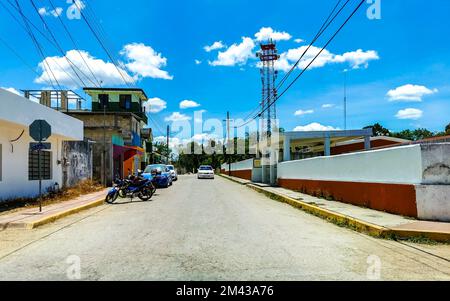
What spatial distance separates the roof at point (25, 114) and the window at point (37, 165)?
126cm

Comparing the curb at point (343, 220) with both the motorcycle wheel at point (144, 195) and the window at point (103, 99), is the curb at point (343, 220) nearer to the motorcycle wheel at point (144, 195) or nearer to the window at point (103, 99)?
the motorcycle wheel at point (144, 195)

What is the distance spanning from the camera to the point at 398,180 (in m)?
11.4

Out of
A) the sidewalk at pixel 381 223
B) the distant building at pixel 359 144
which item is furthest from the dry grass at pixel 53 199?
the distant building at pixel 359 144

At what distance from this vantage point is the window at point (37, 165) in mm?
17391

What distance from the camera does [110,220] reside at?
11.9m

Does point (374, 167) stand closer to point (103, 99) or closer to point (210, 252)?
point (210, 252)

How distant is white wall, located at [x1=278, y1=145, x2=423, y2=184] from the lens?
10.7 m

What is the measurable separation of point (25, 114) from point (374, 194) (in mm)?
12309

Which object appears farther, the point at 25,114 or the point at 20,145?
the point at 20,145

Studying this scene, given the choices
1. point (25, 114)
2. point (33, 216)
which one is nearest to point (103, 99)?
point (25, 114)

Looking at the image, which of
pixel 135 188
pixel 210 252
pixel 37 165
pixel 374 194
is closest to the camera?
pixel 210 252

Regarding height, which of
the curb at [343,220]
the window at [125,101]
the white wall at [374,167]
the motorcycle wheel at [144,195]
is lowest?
the curb at [343,220]
